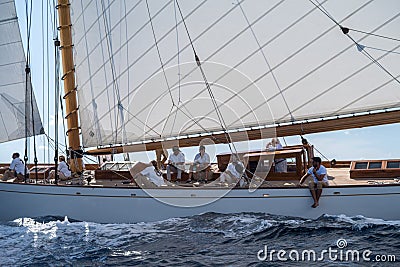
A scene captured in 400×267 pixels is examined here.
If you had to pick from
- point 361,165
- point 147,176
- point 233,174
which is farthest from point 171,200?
point 361,165

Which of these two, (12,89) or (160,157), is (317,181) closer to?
(160,157)

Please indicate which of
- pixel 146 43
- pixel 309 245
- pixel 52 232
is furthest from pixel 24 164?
pixel 309 245

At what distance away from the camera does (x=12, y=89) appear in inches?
555

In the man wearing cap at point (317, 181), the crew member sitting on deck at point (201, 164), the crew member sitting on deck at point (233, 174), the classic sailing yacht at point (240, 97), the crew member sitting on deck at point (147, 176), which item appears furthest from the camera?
the crew member sitting on deck at point (201, 164)

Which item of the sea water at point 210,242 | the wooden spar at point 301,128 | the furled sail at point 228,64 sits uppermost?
the furled sail at point 228,64

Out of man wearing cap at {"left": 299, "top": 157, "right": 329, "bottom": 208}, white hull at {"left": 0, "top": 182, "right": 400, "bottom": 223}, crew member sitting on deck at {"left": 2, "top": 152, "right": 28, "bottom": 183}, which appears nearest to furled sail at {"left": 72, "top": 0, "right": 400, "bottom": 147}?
man wearing cap at {"left": 299, "top": 157, "right": 329, "bottom": 208}

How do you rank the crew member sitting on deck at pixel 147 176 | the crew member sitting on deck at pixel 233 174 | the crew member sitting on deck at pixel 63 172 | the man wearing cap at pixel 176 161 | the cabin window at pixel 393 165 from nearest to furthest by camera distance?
the crew member sitting on deck at pixel 233 174 → the cabin window at pixel 393 165 → the crew member sitting on deck at pixel 147 176 → the man wearing cap at pixel 176 161 → the crew member sitting on deck at pixel 63 172

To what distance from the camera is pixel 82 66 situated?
1453 centimetres

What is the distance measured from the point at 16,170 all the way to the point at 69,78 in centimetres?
312

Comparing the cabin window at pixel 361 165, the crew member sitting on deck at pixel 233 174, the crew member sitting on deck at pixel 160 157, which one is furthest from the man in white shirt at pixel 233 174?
the cabin window at pixel 361 165

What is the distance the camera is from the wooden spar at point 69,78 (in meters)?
14.6

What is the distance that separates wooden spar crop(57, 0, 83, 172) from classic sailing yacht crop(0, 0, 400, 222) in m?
1.23

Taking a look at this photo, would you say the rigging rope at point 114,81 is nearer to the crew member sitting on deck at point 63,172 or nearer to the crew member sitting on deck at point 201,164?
the crew member sitting on deck at point 63,172

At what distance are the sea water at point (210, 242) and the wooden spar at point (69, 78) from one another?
3.24 metres
